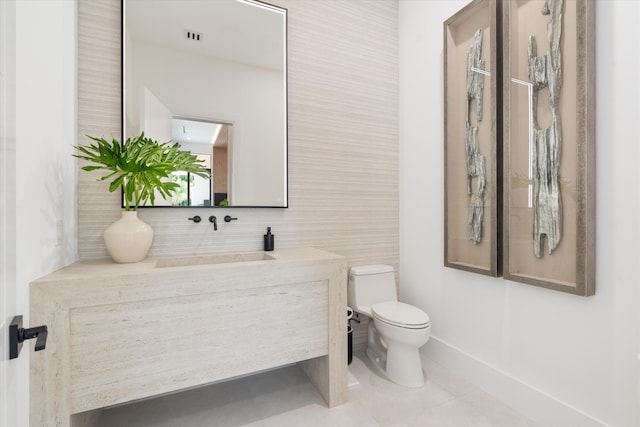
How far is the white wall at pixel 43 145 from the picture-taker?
0.97 m

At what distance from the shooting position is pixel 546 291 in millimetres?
1557

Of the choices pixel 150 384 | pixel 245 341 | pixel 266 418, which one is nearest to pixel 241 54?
pixel 245 341

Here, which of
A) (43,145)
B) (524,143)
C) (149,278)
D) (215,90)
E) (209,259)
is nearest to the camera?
(43,145)

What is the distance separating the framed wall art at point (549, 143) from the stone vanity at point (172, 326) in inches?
39.7

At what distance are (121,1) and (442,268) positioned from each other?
2.60 m

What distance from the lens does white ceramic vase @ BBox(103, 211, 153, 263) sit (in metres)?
1.48

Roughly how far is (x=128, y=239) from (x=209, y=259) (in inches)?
17.4

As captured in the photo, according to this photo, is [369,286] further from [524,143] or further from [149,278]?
[149,278]

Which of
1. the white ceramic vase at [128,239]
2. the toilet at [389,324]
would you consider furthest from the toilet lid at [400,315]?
the white ceramic vase at [128,239]

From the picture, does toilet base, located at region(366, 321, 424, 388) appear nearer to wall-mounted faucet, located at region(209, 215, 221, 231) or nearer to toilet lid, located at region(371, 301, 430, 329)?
toilet lid, located at region(371, 301, 430, 329)

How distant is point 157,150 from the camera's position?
4.80 feet

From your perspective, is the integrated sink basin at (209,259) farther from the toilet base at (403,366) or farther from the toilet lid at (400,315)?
the toilet base at (403,366)

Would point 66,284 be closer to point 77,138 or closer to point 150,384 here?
point 150,384

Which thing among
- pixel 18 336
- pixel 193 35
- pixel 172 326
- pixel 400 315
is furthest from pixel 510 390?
pixel 193 35
